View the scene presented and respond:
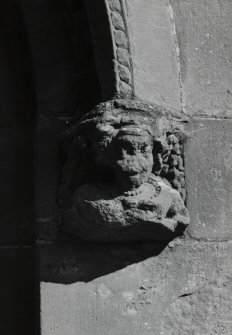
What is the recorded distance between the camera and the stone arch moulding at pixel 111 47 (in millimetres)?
2535

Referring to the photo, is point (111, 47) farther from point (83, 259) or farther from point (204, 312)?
point (204, 312)

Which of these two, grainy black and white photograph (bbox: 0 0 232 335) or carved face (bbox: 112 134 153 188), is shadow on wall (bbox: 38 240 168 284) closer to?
grainy black and white photograph (bbox: 0 0 232 335)

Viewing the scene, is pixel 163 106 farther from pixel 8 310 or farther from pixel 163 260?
pixel 8 310

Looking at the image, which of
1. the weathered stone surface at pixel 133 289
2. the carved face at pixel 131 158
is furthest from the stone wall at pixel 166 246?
the carved face at pixel 131 158

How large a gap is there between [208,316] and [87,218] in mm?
545

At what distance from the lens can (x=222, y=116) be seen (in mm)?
2775

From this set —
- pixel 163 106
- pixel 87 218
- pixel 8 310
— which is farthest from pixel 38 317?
pixel 163 106

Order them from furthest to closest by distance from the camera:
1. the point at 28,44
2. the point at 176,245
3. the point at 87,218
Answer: the point at 28,44 → the point at 176,245 → the point at 87,218

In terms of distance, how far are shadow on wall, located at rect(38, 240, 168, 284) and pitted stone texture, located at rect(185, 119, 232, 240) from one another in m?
0.25

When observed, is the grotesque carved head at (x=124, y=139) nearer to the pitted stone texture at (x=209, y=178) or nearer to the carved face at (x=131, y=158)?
the carved face at (x=131, y=158)

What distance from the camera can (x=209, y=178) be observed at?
107 inches

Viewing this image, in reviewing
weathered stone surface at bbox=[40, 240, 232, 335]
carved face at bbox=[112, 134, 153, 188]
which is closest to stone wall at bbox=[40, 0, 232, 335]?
weathered stone surface at bbox=[40, 240, 232, 335]

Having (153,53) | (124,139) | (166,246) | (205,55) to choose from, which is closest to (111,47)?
(153,53)

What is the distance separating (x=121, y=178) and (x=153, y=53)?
471 millimetres
